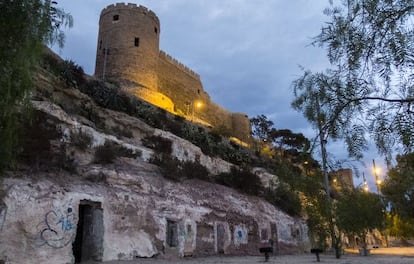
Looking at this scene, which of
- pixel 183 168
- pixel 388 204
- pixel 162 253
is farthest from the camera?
pixel 388 204

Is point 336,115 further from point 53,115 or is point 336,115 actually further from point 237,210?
point 237,210

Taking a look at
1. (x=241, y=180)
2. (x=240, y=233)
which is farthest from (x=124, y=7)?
(x=240, y=233)

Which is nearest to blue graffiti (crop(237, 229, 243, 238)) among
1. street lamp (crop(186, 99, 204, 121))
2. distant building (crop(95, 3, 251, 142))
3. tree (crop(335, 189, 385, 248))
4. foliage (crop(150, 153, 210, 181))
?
foliage (crop(150, 153, 210, 181))

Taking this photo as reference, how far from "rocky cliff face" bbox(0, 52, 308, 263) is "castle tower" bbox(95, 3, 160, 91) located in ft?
50.7

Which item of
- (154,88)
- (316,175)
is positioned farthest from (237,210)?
(154,88)

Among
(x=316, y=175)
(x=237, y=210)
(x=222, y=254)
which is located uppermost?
(x=316, y=175)

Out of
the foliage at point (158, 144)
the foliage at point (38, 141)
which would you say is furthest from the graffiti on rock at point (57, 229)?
the foliage at point (158, 144)

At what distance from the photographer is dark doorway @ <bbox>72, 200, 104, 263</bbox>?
37.7 feet

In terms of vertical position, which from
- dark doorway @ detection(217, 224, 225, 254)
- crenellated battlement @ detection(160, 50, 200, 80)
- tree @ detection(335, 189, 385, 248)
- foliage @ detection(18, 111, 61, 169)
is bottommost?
dark doorway @ detection(217, 224, 225, 254)

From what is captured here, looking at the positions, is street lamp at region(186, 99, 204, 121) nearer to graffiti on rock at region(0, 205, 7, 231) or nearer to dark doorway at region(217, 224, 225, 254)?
dark doorway at region(217, 224, 225, 254)

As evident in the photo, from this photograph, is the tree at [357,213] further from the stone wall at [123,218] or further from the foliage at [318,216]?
the stone wall at [123,218]

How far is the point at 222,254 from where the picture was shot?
16.2 meters

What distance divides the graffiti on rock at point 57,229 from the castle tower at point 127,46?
2410cm

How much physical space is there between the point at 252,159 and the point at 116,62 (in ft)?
50.6
